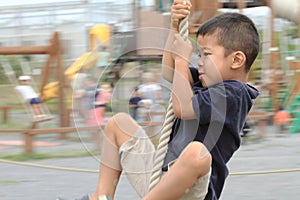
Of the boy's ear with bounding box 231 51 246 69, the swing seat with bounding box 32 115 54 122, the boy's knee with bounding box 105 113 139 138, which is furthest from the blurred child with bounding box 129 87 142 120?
the swing seat with bounding box 32 115 54 122

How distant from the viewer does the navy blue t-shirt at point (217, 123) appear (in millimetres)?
2803

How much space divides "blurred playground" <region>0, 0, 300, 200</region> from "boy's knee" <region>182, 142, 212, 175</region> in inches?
19.1

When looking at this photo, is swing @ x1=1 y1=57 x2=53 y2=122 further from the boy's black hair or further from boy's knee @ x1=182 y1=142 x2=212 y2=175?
boy's knee @ x1=182 y1=142 x2=212 y2=175

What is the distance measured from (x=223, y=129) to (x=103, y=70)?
81cm

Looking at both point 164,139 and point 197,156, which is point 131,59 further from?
point 197,156

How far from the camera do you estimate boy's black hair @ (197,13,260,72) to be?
2898 millimetres

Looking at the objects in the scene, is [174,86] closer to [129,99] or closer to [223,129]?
[223,129]

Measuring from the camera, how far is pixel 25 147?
24.3ft

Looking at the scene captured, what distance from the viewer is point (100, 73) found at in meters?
3.33

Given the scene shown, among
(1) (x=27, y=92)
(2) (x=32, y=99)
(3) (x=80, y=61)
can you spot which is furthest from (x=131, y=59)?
(1) (x=27, y=92)

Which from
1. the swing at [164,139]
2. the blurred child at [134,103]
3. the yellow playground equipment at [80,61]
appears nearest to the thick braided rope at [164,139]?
the swing at [164,139]

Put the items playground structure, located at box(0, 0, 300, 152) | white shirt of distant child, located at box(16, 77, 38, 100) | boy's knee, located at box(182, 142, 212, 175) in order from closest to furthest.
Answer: boy's knee, located at box(182, 142, 212, 175) < playground structure, located at box(0, 0, 300, 152) < white shirt of distant child, located at box(16, 77, 38, 100)

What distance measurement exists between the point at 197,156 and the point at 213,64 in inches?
18.2

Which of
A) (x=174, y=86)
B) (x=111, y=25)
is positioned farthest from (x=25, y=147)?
(x=174, y=86)
